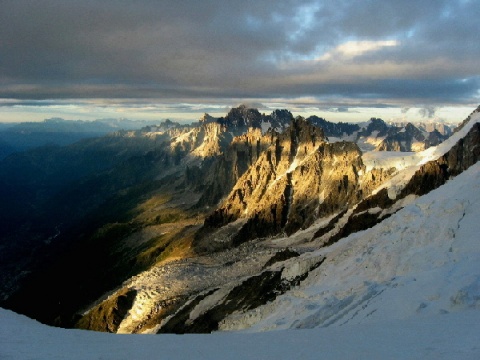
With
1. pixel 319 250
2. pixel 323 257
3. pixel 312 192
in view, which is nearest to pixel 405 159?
pixel 312 192

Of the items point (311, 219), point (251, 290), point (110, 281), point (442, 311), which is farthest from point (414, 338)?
point (110, 281)

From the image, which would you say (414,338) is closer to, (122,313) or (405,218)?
(405,218)

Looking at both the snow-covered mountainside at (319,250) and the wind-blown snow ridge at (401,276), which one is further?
the snow-covered mountainside at (319,250)

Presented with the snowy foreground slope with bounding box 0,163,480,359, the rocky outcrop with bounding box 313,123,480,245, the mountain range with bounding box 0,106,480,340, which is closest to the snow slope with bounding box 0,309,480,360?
the snowy foreground slope with bounding box 0,163,480,359

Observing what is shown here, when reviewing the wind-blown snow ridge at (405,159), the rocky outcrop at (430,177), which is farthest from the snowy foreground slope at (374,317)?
the wind-blown snow ridge at (405,159)

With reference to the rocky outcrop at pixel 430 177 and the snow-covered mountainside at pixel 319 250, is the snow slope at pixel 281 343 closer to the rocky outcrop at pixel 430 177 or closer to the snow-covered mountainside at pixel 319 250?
the snow-covered mountainside at pixel 319 250

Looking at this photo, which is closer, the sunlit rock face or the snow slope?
the snow slope

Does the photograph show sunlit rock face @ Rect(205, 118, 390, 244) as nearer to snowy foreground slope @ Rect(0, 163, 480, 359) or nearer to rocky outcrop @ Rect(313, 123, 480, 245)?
rocky outcrop @ Rect(313, 123, 480, 245)
